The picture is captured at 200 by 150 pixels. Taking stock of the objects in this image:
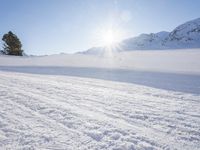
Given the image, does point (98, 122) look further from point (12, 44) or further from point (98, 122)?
point (12, 44)

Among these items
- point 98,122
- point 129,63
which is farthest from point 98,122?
point 129,63

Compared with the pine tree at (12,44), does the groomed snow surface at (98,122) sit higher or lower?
lower

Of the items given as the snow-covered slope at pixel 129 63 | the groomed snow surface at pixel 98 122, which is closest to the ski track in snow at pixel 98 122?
the groomed snow surface at pixel 98 122

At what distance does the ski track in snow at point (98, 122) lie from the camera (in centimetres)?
362

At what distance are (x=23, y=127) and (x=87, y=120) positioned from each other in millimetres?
1279

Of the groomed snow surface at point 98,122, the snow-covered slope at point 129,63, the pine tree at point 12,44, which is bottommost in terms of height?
the groomed snow surface at point 98,122

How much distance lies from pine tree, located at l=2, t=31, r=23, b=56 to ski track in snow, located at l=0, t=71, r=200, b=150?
38302mm

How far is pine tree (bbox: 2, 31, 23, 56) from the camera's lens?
41.7 metres

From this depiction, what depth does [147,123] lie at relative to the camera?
448 cm

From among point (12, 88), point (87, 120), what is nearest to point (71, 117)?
point (87, 120)

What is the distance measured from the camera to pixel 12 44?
4431 cm

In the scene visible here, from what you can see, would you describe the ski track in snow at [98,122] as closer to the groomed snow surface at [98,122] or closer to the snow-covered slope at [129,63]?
the groomed snow surface at [98,122]

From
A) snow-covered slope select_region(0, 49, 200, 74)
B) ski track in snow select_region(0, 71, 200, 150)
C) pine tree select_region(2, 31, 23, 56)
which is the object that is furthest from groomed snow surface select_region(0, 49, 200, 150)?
pine tree select_region(2, 31, 23, 56)

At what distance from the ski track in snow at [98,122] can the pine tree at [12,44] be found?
38.3m
